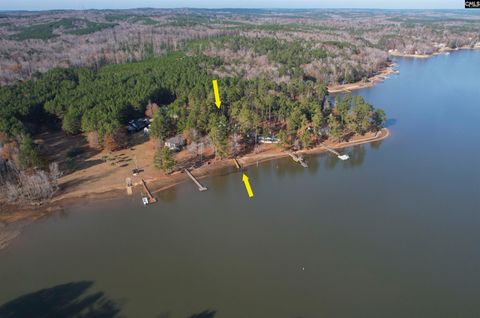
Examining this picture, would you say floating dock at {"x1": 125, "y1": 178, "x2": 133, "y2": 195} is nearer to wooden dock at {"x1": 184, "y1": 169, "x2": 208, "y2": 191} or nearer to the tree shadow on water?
wooden dock at {"x1": 184, "y1": 169, "x2": 208, "y2": 191}

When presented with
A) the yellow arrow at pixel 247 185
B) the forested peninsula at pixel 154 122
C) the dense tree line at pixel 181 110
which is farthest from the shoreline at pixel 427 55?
the yellow arrow at pixel 247 185

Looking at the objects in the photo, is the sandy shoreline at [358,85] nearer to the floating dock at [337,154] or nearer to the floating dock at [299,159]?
the floating dock at [337,154]

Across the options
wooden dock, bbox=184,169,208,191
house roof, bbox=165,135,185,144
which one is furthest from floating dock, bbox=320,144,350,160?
house roof, bbox=165,135,185,144

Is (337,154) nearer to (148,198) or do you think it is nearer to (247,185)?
(247,185)

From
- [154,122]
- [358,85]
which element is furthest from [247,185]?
[358,85]

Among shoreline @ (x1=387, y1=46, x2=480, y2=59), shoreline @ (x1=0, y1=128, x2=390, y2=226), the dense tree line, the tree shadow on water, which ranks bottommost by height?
the tree shadow on water
